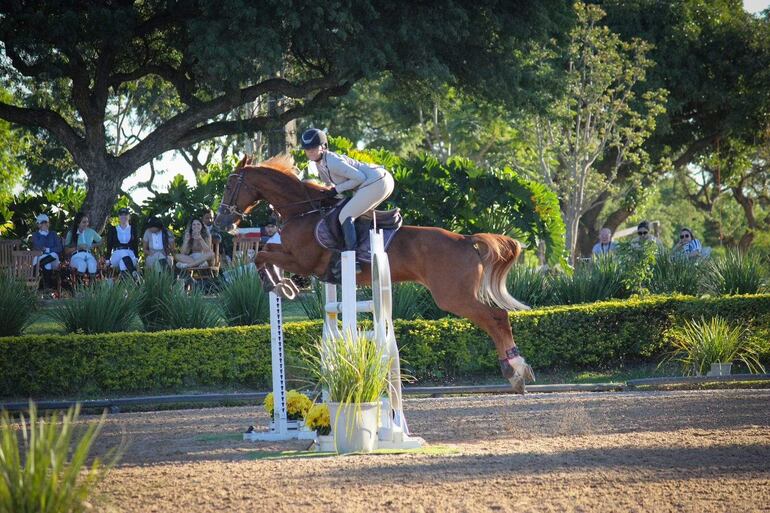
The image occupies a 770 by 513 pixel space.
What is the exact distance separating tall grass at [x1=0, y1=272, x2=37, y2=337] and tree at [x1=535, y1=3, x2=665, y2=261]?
54.7 feet

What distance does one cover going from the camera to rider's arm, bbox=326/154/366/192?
9781mm

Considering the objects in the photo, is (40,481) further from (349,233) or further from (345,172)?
(349,233)

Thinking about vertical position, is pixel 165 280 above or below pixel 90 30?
below

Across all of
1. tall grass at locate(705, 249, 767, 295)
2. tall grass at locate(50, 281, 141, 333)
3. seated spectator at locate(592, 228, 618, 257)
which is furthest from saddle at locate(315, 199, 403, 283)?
seated spectator at locate(592, 228, 618, 257)

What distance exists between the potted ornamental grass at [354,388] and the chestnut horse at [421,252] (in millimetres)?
2758

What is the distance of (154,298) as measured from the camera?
14.0m

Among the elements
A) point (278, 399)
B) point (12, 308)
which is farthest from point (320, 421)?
point (12, 308)

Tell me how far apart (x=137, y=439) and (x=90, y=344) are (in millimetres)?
3894

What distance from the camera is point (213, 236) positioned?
19.0 metres

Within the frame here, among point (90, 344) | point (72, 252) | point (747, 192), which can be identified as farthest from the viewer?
point (747, 192)

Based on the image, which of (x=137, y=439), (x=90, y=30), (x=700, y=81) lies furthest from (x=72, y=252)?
(x=700, y=81)

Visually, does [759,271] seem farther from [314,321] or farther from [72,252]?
[72,252]

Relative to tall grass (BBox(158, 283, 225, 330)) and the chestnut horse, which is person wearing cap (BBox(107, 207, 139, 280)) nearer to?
tall grass (BBox(158, 283, 225, 330))

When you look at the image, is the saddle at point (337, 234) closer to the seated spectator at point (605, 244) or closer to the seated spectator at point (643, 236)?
the seated spectator at point (643, 236)
